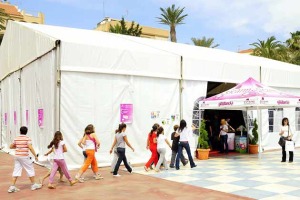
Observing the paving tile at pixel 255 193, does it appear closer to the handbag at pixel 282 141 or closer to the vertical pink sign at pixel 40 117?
the handbag at pixel 282 141

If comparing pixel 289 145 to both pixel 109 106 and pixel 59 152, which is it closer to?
pixel 109 106

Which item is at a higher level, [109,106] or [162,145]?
[109,106]

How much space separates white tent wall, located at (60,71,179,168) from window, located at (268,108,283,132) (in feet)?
19.3

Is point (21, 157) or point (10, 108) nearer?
point (21, 157)

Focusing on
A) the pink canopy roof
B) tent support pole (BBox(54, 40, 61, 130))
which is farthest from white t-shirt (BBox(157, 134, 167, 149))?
the pink canopy roof

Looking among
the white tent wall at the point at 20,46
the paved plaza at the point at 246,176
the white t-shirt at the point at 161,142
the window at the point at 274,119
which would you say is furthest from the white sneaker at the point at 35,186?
the window at the point at 274,119

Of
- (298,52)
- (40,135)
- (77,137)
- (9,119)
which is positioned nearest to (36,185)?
(77,137)

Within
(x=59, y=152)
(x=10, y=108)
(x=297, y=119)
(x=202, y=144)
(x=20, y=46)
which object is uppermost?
(x=20, y=46)

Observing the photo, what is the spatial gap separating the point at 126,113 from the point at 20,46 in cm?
636

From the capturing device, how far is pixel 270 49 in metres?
42.8

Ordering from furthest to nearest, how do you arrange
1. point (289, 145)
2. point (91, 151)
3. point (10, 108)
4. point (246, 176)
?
1. point (10, 108)
2. point (289, 145)
3. point (246, 176)
4. point (91, 151)

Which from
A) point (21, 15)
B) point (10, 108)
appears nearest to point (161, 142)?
point (10, 108)

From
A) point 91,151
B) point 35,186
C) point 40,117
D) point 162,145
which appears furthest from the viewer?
point 40,117

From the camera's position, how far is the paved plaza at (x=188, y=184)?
7.32m
